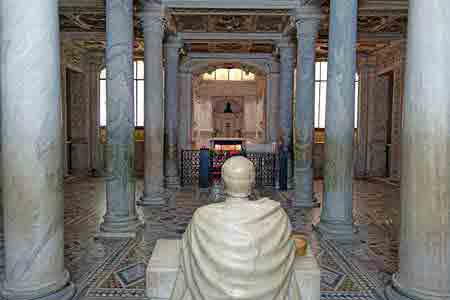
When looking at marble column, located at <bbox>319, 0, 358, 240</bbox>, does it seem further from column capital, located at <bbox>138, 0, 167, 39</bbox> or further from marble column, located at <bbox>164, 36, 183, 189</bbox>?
marble column, located at <bbox>164, 36, 183, 189</bbox>

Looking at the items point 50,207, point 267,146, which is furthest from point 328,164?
point 267,146

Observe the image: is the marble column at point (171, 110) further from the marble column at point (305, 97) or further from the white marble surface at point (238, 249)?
the white marble surface at point (238, 249)

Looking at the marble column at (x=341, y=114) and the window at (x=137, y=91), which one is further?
the window at (x=137, y=91)

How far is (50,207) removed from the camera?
10.6 feet

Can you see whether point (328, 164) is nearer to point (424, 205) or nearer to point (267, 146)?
point (424, 205)

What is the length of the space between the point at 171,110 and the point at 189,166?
5.40ft

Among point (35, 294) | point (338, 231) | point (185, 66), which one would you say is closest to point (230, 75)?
point (185, 66)

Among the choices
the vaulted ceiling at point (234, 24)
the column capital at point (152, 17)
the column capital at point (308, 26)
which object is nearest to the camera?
the column capital at point (152, 17)

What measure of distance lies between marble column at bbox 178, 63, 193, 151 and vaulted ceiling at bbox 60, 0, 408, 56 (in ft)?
5.06

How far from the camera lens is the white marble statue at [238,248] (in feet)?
6.40

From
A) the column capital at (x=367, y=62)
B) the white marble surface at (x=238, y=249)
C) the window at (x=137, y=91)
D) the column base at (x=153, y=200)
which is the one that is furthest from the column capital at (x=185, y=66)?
the white marble surface at (x=238, y=249)

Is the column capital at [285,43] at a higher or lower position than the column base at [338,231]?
higher

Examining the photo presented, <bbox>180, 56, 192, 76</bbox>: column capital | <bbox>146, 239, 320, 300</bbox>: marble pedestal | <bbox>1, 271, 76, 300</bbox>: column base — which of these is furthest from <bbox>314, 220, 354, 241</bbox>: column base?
<bbox>180, 56, 192, 76</bbox>: column capital

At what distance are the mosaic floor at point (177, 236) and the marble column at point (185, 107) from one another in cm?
538
